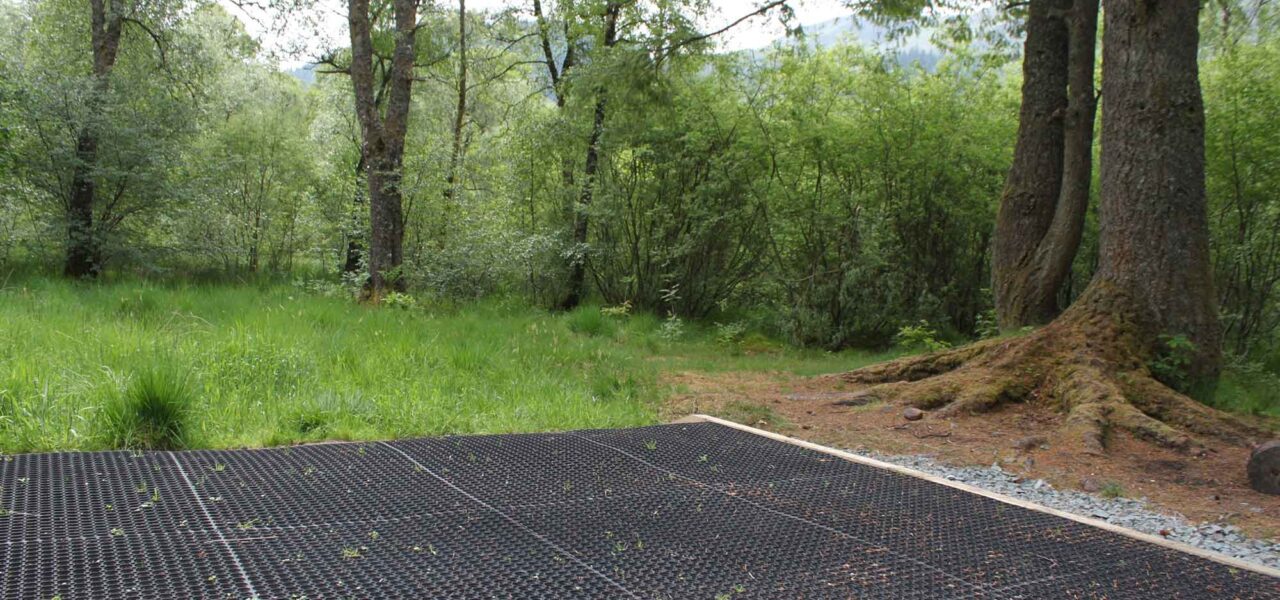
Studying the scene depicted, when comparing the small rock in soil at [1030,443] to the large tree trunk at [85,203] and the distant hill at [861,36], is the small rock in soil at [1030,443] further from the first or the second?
the large tree trunk at [85,203]

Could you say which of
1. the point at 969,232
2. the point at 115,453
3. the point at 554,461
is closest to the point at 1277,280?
the point at 969,232

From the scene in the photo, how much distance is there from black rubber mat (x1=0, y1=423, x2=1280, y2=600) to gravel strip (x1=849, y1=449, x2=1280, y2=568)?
561 millimetres

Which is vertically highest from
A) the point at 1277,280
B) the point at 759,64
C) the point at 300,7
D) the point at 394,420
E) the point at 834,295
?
the point at 300,7

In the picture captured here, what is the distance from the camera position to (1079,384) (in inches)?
182

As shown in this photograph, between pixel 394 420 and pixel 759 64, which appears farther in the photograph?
pixel 759 64

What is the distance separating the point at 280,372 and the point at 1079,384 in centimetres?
497

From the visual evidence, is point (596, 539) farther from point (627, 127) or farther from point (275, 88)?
point (275, 88)

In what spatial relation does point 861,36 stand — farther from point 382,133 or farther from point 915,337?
point 382,133

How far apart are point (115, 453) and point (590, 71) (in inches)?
239

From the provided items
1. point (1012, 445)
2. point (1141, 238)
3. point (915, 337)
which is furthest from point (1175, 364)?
point (915, 337)

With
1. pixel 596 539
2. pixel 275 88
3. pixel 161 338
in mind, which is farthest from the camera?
pixel 275 88

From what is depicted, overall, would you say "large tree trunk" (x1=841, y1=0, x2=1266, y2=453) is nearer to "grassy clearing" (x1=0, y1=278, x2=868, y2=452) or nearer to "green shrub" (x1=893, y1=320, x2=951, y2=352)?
"grassy clearing" (x1=0, y1=278, x2=868, y2=452)

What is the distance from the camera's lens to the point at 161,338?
4766 millimetres

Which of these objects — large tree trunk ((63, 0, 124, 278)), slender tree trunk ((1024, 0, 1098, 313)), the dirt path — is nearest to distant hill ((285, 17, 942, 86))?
slender tree trunk ((1024, 0, 1098, 313))
